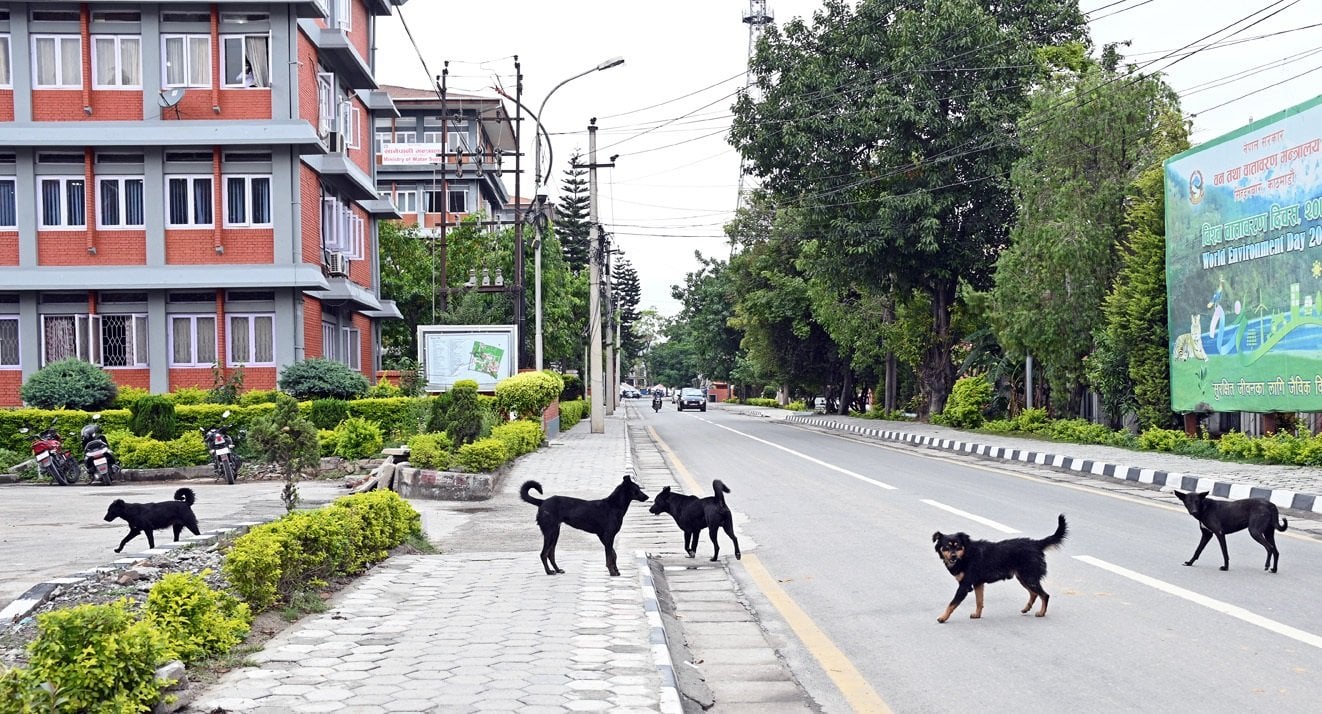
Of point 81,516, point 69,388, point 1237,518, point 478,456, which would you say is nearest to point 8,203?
point 69,388

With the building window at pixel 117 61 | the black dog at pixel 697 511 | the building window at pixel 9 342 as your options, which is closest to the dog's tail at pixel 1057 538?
the black dog at pixel 697 511

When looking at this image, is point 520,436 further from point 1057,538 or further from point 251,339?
point 1057,538

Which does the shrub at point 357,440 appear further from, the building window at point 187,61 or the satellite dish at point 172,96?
the building window at point 187,61

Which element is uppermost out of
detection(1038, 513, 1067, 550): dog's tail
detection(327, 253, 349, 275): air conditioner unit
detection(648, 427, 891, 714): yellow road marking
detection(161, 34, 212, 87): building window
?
detection(161, 34, 212, 87): building window

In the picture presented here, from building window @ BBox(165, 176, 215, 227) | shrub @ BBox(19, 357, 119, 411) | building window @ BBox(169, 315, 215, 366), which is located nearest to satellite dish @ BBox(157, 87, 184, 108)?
building window @ BBox(165, 176, 215, 227)

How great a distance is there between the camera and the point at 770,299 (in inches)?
2092

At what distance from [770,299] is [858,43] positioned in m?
18.8

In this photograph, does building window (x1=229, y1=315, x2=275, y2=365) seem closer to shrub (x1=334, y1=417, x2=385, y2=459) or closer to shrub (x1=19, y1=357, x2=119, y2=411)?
shrub (x1=19, y1=357, x2=119, y2=411)

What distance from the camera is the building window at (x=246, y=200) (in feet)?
88.6

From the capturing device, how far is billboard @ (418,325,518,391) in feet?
102

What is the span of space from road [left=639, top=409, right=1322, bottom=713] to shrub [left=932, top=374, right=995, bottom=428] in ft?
64.4

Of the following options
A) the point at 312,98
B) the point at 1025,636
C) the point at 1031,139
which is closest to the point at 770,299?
the point at 1031,139

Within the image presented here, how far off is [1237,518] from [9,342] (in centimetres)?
2631

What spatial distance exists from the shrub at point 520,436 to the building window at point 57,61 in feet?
39.9
